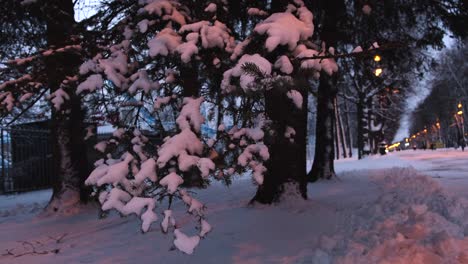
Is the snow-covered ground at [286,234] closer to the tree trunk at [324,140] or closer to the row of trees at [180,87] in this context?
the row of trees at [180,87]

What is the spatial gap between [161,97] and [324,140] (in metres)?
10.8

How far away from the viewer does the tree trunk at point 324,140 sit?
13.8 metres

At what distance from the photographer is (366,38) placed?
39.3 feet

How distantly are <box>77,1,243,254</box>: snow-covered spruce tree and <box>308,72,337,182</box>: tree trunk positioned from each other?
9.40m

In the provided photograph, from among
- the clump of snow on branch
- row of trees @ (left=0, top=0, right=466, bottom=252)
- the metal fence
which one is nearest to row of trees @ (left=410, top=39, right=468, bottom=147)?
the metal fence

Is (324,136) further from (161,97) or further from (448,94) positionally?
(448,94)

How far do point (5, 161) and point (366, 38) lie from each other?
1049 cm

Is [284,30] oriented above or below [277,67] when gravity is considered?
above

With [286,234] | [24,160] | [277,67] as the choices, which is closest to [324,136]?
[286,234]

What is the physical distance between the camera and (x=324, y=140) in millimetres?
14586

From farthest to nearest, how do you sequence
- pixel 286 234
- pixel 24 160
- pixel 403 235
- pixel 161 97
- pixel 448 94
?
pixel 448 94 → pixel 24 160 → pixel 286 234 → pixel 403 235 → pixel 161 97

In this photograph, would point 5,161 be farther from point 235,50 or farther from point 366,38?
point 235,50

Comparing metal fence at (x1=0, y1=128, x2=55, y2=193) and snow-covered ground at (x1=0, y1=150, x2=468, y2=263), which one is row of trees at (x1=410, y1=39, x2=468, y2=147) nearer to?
metal fence at (x1=0, y1=128, x2=55, y2=193)

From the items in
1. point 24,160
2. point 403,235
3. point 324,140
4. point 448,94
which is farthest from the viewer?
point 448,94
